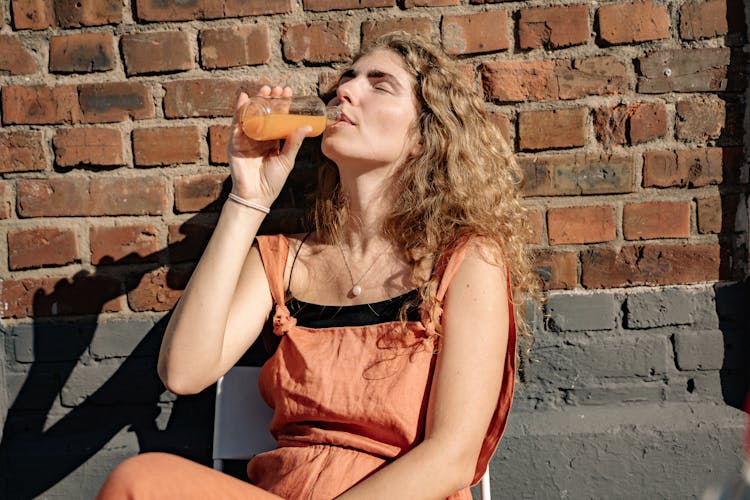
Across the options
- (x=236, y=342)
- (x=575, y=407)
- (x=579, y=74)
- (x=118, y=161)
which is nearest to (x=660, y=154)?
(x=579, y=74)

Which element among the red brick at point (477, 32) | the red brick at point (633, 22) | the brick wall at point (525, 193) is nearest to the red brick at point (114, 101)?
the brick wall at point (525, 193)

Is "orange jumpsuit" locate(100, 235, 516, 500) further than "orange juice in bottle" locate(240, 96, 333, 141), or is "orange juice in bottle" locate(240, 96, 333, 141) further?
"orange juice in bottle" locate(240, 96, 333, 141)

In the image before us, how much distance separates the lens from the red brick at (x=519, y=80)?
191 centimetres

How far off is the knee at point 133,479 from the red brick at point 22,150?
3.25 feet

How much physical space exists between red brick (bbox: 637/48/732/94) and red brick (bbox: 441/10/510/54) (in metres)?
0.37

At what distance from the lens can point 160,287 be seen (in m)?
2.00

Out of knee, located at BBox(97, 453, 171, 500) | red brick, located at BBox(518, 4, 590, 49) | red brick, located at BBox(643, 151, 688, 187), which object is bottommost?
knee, located at BBox(97, 453, 171, 500)

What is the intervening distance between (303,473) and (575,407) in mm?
820

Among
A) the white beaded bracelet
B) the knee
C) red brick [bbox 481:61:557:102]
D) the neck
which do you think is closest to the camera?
the knee

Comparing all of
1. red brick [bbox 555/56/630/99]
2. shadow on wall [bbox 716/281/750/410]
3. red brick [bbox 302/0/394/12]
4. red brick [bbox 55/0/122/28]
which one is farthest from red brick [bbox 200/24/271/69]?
shadow on wall [bbox 716/281/750/410]

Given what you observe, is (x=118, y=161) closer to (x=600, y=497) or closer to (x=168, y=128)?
(x=168, y=128)

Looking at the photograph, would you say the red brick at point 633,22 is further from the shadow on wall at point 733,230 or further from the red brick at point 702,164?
the red brick at point 702,164

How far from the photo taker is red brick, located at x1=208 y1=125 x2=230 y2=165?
1.96 m

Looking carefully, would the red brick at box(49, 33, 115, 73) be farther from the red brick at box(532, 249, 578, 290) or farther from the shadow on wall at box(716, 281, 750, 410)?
the shadow on wall at box(716, 281, 750, 410)
